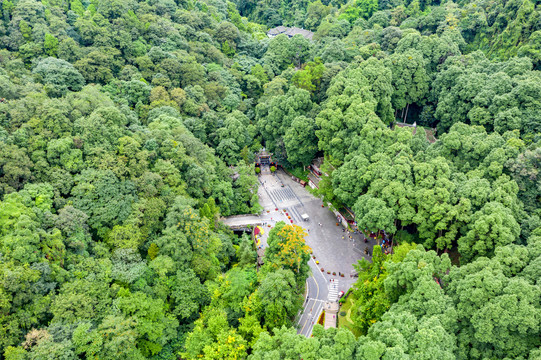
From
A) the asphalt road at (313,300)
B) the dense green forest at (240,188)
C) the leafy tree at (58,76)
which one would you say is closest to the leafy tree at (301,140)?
the dense green forest at (240,188)

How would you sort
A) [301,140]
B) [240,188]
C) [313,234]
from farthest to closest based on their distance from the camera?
[301,140], [240,188], [313,234]

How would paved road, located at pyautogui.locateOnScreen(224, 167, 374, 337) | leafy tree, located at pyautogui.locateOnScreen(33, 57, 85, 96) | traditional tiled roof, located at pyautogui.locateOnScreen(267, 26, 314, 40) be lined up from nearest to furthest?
paved road, located at pyautogui.locateOnScreen(224, 167, 374, 337) < leafy tree, located at pyautogui.locateOnScreen(33, 57, 85, 96) < traditional tiled roof, located at pyautogui.locateOnScreen(267, 26, 314, 40)

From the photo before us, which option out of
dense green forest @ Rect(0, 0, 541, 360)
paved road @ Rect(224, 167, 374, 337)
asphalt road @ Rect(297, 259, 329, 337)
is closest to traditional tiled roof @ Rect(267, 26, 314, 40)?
dense green forest @ Rect(0, 0, 541, 360)

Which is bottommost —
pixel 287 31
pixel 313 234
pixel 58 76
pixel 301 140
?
pixel 313 234

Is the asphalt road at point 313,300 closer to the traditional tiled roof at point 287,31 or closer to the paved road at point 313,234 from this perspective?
the paved road at point 313,234

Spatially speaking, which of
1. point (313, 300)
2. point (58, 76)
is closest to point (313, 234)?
point (313, 300)

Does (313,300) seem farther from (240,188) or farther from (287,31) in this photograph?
(287,31)

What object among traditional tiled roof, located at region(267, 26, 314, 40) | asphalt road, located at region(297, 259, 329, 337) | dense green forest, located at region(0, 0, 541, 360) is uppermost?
traditional tiled roof, located at region(267, 26, 314, 40)

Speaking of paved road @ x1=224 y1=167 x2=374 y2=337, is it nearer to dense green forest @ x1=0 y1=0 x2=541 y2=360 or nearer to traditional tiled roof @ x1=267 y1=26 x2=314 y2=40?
dense green forest @ x1=0 y1=0 x2=541 y2=360
